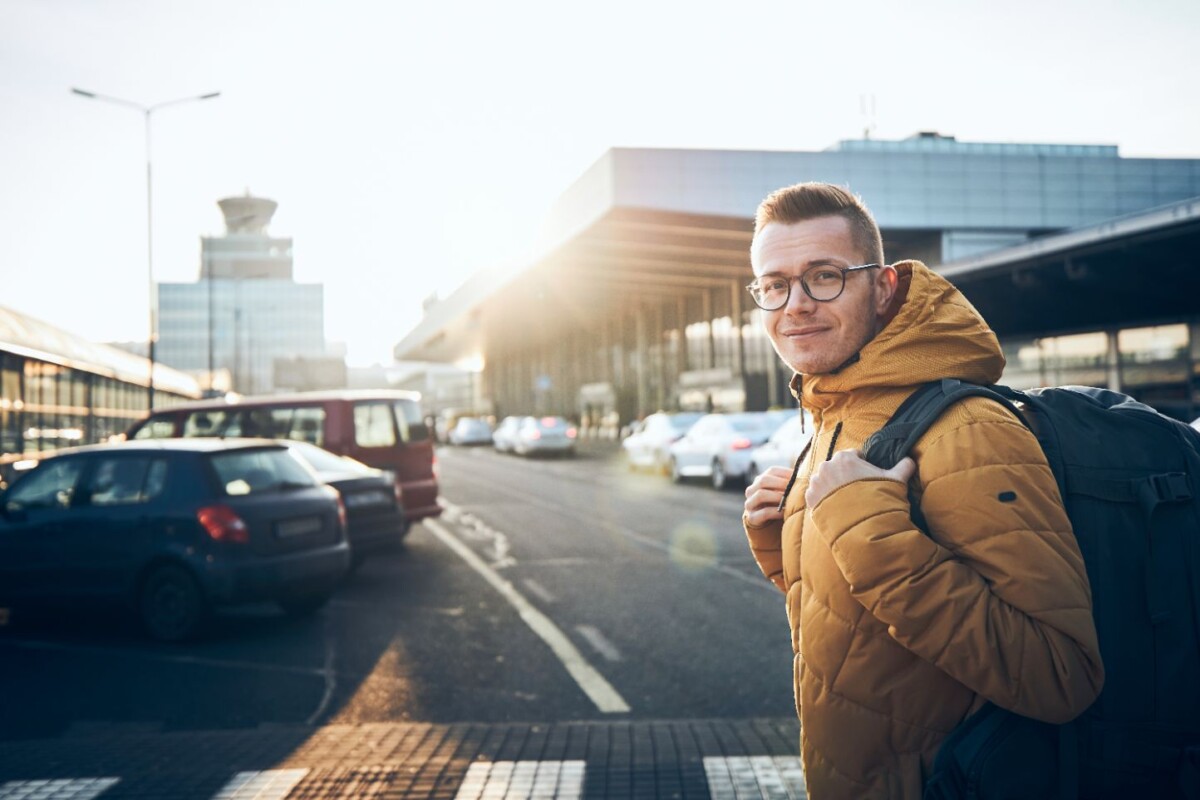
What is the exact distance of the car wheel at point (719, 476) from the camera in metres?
20.6

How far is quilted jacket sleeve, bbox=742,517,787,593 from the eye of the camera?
2.47m

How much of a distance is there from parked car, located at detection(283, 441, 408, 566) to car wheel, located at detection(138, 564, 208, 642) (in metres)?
2.54

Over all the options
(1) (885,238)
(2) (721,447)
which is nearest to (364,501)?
(2) (721,447)

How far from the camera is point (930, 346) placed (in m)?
2.08

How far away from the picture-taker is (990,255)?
23641 millimetres

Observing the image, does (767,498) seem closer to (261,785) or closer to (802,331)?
(802,331)

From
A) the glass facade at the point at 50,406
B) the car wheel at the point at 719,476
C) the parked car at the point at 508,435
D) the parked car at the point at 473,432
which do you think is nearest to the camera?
the glass facade at the point at 50,406

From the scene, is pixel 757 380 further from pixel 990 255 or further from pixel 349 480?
pixel 349 480

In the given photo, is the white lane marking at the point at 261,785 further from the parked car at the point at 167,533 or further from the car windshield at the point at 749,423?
the car windshield at the point at 749,423

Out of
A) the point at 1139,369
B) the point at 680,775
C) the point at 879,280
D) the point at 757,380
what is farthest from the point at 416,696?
the point at 757,380

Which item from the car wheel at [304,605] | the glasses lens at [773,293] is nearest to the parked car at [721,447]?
the car wheel at [304,605]

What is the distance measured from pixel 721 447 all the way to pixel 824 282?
1858 centimetres

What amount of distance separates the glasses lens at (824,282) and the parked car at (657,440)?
22.7 metres

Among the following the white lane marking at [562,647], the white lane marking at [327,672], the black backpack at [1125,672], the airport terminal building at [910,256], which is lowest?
the white lane marking at [327,672]
